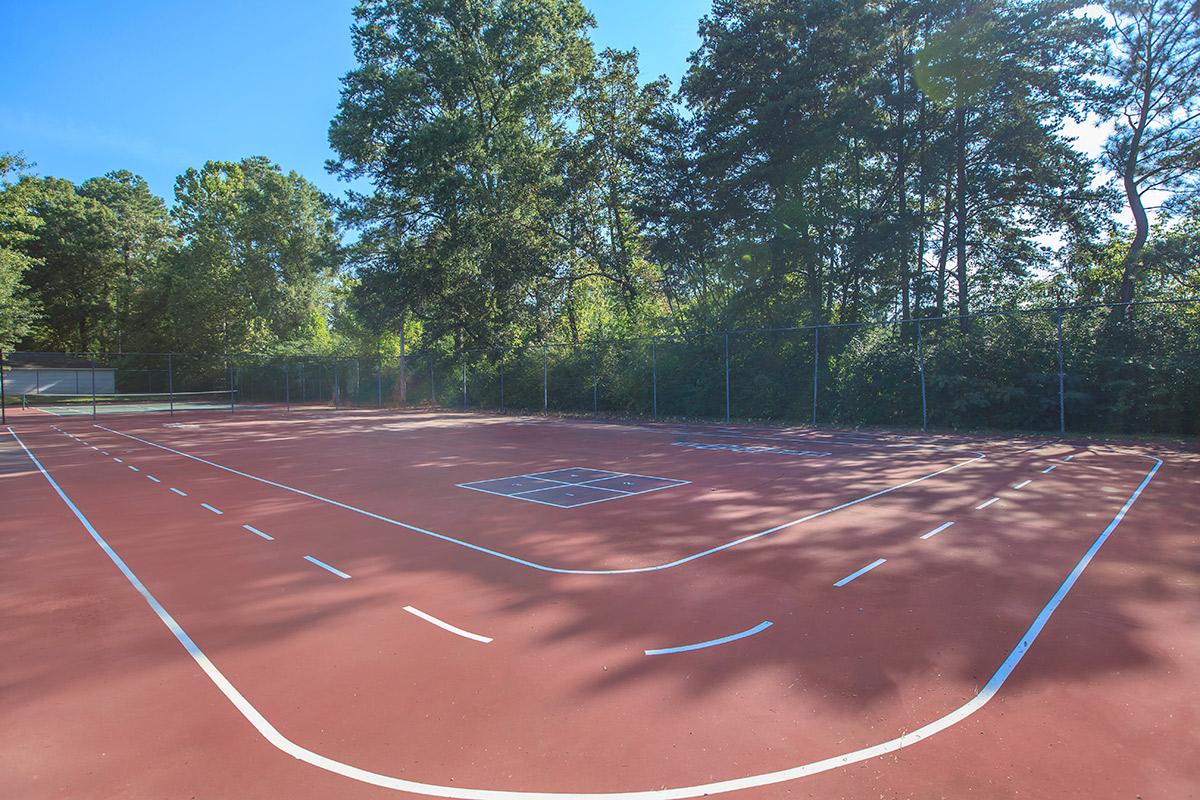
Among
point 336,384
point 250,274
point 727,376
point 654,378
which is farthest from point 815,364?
point 250,274

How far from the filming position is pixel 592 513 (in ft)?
25.0

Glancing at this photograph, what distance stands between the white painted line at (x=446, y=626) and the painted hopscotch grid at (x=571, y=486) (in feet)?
11.3

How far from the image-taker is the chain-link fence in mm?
13156

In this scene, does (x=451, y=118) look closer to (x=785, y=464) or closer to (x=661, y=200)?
(x=661, y=200)

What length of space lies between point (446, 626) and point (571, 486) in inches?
201

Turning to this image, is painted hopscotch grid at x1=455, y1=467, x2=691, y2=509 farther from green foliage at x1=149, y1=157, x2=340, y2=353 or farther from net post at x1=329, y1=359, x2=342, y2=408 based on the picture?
green foliage at x1=149, y1=157, x2=340, y2=353

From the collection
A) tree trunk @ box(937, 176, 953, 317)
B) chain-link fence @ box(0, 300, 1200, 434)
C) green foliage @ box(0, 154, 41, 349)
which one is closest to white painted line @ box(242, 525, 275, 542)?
chain-link fence @ box(0, 300, 1200, 434)

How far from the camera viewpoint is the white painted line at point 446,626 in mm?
4143

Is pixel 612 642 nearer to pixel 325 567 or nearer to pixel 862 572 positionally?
pixel 862 572

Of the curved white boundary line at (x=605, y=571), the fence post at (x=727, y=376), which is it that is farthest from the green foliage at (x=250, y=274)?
the curved white boundary line at (x=605, y=571)

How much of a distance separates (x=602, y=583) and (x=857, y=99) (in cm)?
1860

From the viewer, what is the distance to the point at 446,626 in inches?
171

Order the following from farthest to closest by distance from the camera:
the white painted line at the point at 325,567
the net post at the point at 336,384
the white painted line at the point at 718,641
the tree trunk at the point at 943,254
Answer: the net post at the point at 336,384
the tree trunk at the point at 943,254
the white painted line at the point at 325,567
the white painted line at the point at 718,641

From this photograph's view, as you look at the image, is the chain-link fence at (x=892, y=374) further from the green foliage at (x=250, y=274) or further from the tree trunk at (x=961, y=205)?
the green foliage at (x=250, y=274)
